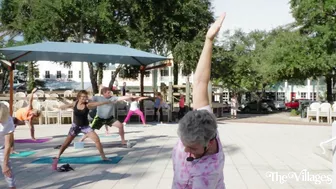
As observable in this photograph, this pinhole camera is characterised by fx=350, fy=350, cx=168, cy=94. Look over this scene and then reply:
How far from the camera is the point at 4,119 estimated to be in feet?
14.4

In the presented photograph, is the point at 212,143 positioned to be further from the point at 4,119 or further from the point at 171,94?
the point at 171,94

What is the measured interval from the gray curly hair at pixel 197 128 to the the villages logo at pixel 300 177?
4.40 m

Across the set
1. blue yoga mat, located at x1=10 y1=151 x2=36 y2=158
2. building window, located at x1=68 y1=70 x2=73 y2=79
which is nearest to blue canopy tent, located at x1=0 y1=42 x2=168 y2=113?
blue yoga mat, located at x1=10 y1=151 x2=36 y2=158

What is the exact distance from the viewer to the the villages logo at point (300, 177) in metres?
5.92

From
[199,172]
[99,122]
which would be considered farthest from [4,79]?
[199,172]

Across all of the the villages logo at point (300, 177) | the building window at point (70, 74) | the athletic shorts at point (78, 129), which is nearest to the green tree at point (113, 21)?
the athletic shorts at point (78, 129)

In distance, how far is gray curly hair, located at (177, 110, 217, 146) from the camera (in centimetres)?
186

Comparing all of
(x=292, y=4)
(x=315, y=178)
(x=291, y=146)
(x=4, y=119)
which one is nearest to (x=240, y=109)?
(x=292, y=4)

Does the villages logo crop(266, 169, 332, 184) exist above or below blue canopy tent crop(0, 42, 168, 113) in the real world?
below

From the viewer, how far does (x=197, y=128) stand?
6.11 ft

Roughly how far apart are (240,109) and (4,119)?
33795mm

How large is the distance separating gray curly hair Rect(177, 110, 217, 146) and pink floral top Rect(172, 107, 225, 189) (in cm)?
16

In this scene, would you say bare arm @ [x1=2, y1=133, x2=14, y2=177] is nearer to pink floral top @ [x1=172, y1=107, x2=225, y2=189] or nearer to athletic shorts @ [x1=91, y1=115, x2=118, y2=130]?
pink floral top @ [x1=172, y1=107, x2=225, y2=189]

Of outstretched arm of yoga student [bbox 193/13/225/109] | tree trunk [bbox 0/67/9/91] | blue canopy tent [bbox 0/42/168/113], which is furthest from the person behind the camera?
tree trunk [bbox 0/67/9/91]
